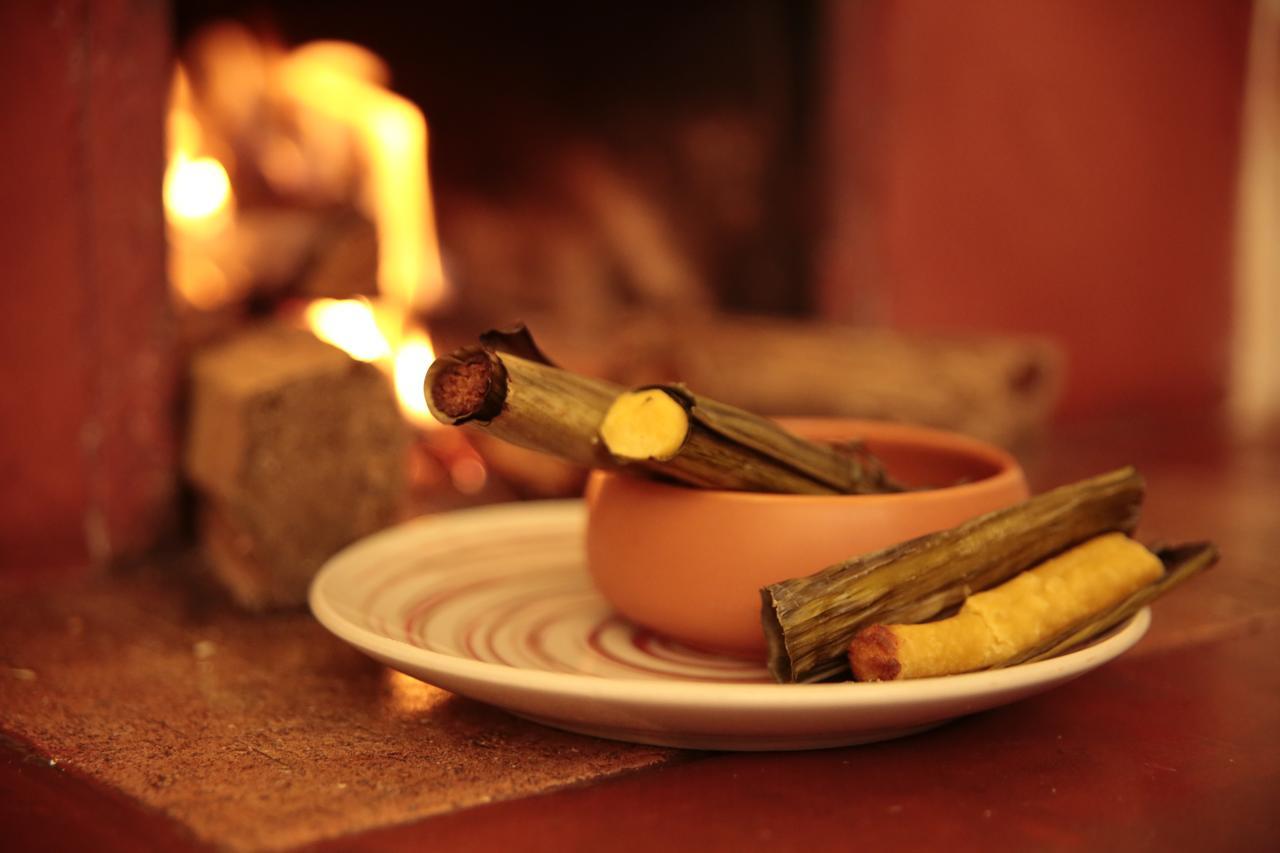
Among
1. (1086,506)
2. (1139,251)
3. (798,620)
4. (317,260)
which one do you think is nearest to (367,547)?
(798,620)

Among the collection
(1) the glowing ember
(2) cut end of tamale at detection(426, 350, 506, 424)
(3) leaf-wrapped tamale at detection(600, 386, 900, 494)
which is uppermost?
(1) the glowing ember

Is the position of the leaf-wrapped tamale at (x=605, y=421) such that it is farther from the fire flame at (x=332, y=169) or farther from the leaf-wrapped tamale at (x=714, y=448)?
the fire flame at (x=332, y=169)

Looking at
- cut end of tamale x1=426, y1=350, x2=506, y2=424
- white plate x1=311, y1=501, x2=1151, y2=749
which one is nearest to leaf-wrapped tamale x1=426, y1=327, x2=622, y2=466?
cut end of tamale x1=426, y1=350, x2=506, y2=424

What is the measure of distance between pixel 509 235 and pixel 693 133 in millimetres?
389

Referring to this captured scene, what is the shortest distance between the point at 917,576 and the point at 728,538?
0.40ft

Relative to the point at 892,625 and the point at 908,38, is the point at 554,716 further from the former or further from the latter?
the point at 908,38

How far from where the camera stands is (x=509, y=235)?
2.16 meters

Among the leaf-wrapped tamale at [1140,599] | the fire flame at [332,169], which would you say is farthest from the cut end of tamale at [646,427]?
the fire flame at [332,169]

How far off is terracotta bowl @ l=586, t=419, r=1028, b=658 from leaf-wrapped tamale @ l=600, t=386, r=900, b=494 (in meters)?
0.02

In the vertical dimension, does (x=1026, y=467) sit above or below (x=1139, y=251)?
below

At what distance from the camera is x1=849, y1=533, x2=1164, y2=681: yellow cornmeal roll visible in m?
0.72

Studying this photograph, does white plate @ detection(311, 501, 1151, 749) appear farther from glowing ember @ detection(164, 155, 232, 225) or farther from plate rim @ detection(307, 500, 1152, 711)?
glowing ember @ detection(164, 155, 232, 225)

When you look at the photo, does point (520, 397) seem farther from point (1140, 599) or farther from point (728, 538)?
point (1140, 599)

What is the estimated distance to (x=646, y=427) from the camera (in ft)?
2.49
